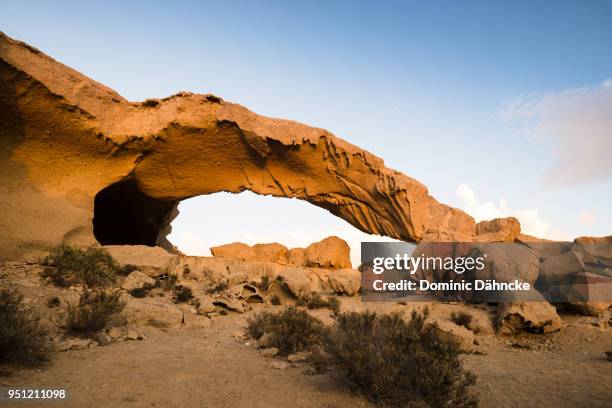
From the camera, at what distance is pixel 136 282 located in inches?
366

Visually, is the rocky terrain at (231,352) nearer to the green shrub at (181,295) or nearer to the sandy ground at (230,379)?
the sandy ground at (230,379)

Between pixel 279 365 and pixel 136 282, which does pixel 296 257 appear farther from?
pixel 279 365

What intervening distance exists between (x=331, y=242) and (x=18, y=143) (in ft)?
43.7

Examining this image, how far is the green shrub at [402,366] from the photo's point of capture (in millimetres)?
3604

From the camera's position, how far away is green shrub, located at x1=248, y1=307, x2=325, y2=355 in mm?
6203

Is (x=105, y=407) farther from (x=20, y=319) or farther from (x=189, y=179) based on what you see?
(x=189, y=179)

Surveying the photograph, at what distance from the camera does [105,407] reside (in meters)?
3.56

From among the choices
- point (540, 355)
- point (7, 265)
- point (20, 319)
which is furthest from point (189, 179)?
point (540, 355)

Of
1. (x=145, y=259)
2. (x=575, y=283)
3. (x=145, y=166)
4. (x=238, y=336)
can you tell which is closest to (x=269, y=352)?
(x=238, y=336)

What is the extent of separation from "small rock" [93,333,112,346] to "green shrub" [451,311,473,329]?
744 cm

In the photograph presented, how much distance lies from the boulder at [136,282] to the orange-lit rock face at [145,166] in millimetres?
2243

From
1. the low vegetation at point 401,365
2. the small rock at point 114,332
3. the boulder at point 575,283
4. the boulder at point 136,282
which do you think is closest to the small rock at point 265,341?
the low vegetation at point 401,365

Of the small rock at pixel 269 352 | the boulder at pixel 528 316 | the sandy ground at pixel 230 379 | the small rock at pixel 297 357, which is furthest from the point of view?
the boulder at pixel 528 316

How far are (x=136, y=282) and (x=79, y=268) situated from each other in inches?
53.9
